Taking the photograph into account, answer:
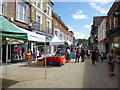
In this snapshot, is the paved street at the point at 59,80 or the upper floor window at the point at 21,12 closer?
Result: the paved street at the point at 59,80

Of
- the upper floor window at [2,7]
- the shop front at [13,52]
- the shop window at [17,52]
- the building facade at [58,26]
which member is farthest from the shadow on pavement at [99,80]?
the building facade at [58,26]

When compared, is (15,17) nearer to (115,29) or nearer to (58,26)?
(115,29)

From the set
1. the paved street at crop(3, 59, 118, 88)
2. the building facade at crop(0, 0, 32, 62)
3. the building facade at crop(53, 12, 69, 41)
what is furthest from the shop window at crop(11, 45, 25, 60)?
the building facade at crop(53, 12, 69, 41)

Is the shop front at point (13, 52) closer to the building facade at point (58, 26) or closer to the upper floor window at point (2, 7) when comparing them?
the upper floor window at point (2, 7)

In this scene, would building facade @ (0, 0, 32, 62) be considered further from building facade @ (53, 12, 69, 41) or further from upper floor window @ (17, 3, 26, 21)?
building facade @ (53, 12, 69, 41)

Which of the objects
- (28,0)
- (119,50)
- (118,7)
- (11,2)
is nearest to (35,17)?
(28,0)

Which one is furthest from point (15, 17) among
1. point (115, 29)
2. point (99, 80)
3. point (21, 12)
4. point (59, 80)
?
point (115, 29)

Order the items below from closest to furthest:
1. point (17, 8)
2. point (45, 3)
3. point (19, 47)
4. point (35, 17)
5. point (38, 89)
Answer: point (38, 89)
point (17, 8)
point (19, 47)
point (35, 17)
point (45, 3)

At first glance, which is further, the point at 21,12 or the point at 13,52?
the point at 21,12

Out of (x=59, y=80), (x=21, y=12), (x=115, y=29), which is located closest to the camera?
(x=59, y=80)

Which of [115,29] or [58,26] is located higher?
[58,26]

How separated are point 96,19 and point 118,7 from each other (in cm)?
2986

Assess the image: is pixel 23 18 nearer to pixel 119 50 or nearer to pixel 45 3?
pixel 45 3

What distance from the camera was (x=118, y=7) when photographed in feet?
39.4
